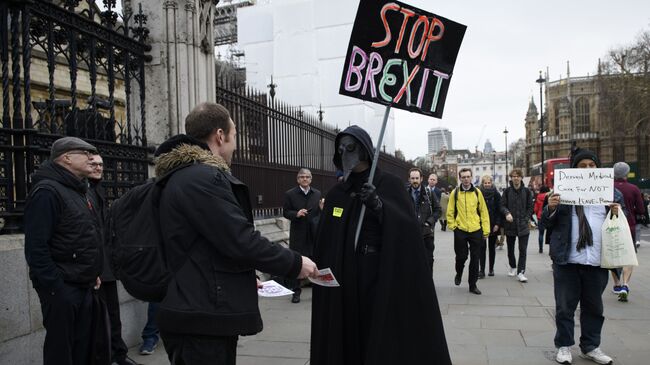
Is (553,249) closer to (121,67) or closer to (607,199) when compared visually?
(607,199)

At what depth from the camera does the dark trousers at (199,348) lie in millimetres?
2418

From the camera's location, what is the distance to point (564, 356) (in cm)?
484

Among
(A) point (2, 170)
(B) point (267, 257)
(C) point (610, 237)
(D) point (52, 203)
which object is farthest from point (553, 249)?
(A) point (2, 170)

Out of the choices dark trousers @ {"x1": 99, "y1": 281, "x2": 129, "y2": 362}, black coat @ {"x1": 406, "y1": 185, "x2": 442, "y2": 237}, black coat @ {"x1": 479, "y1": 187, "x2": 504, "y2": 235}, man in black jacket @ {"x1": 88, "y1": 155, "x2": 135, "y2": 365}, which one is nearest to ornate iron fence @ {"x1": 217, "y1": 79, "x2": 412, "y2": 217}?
black coat @ {"x1": 406, "y1": 185, "x2": 442, "y2": 237}

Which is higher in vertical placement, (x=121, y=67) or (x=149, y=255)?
(x=121, y=67)

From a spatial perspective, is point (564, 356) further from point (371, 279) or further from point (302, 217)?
point (302, 217)

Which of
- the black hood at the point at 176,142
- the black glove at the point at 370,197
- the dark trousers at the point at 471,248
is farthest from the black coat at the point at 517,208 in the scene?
the black hood at the point at 176,142

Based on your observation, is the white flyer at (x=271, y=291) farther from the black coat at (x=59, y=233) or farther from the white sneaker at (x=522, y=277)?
the white sneaker at (x=522, y=277)

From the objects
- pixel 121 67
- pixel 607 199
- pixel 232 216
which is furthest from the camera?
pixel 121 67

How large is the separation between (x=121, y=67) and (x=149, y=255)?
4.48 m

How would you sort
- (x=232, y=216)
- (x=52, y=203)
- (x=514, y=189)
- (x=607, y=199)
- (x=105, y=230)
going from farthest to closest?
(x=514, y=189), (x=607, y=199), (x=105, y=230), (x=52, y=203), (x=232, y=216)

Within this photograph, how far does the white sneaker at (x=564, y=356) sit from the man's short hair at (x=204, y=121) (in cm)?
396

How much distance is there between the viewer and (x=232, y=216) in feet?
7.77

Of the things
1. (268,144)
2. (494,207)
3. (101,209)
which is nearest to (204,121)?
(101,209)
